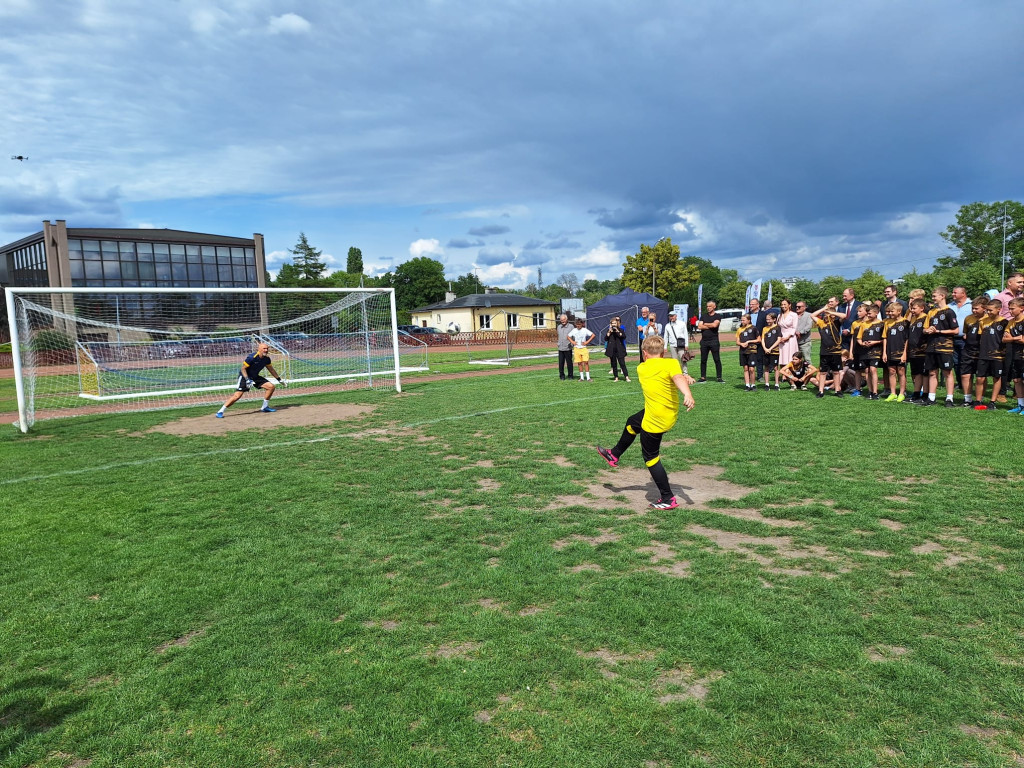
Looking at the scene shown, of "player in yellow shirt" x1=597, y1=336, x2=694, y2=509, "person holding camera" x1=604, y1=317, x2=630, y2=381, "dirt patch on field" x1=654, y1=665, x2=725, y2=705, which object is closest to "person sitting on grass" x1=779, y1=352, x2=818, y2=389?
"person holding camera" x1=604, y1=317, x2=630, y2=381

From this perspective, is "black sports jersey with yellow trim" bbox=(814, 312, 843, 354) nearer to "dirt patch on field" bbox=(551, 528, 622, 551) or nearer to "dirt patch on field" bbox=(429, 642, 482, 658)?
"dirt patch on field" bbox=(551, 528, 622, 551)

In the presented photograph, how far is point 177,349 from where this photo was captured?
2503cm

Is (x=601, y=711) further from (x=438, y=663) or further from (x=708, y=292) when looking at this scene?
(x=708, y=292)

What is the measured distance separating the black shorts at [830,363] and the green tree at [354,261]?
99993mm

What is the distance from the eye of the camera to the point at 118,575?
486 cm

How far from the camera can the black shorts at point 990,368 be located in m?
10.3

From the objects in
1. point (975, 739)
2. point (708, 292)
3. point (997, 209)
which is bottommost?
point (975, 739)

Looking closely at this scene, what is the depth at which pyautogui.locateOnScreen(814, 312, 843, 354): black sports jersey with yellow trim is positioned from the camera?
12.6 meters

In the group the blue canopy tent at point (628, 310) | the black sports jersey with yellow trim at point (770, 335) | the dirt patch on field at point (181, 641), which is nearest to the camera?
the dirt patch on field at point (181, 641)

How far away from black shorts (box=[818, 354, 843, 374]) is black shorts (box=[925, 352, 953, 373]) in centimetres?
176

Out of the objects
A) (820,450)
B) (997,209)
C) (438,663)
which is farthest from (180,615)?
(997,209)

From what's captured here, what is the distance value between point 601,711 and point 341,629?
5.77ft

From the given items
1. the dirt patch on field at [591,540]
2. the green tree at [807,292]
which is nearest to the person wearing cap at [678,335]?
the dirt patch on field at [591,540]

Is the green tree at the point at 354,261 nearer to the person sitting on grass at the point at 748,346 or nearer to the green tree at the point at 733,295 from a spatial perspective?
the green tree at the point at 733,295
